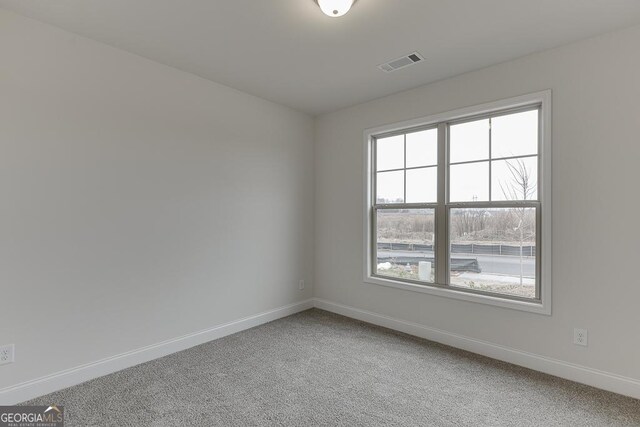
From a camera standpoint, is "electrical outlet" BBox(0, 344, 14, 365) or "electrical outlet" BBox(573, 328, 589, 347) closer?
"electrical outlet" BBox(0, 344, 14, 365)

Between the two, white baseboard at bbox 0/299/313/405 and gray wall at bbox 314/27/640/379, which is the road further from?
white baseboard at bbox 0/299/313/405

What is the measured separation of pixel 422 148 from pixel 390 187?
58 centimetres

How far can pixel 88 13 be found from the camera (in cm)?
216

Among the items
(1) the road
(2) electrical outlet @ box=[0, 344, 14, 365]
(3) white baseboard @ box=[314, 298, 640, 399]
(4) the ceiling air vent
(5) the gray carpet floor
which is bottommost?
(5) the gray carpet floor

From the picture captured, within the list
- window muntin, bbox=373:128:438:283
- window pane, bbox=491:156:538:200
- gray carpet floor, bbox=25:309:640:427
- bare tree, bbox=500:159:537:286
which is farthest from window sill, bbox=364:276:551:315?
window pane, bbox=491:156:538:200

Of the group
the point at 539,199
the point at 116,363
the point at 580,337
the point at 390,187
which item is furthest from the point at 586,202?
the point at 116,363

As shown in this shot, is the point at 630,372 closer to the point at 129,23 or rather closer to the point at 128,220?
the point at 128,220

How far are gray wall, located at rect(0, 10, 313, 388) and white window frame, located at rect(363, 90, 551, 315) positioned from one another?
3.98 feet

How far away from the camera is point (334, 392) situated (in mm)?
2289

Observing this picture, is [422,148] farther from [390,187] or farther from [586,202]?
[586,202]

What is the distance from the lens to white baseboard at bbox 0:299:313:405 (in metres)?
2.15

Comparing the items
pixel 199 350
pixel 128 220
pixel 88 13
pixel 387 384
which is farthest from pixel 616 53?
pixel 199 350

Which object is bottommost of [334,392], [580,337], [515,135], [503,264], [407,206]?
[334,392]

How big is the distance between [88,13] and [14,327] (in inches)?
88.0
